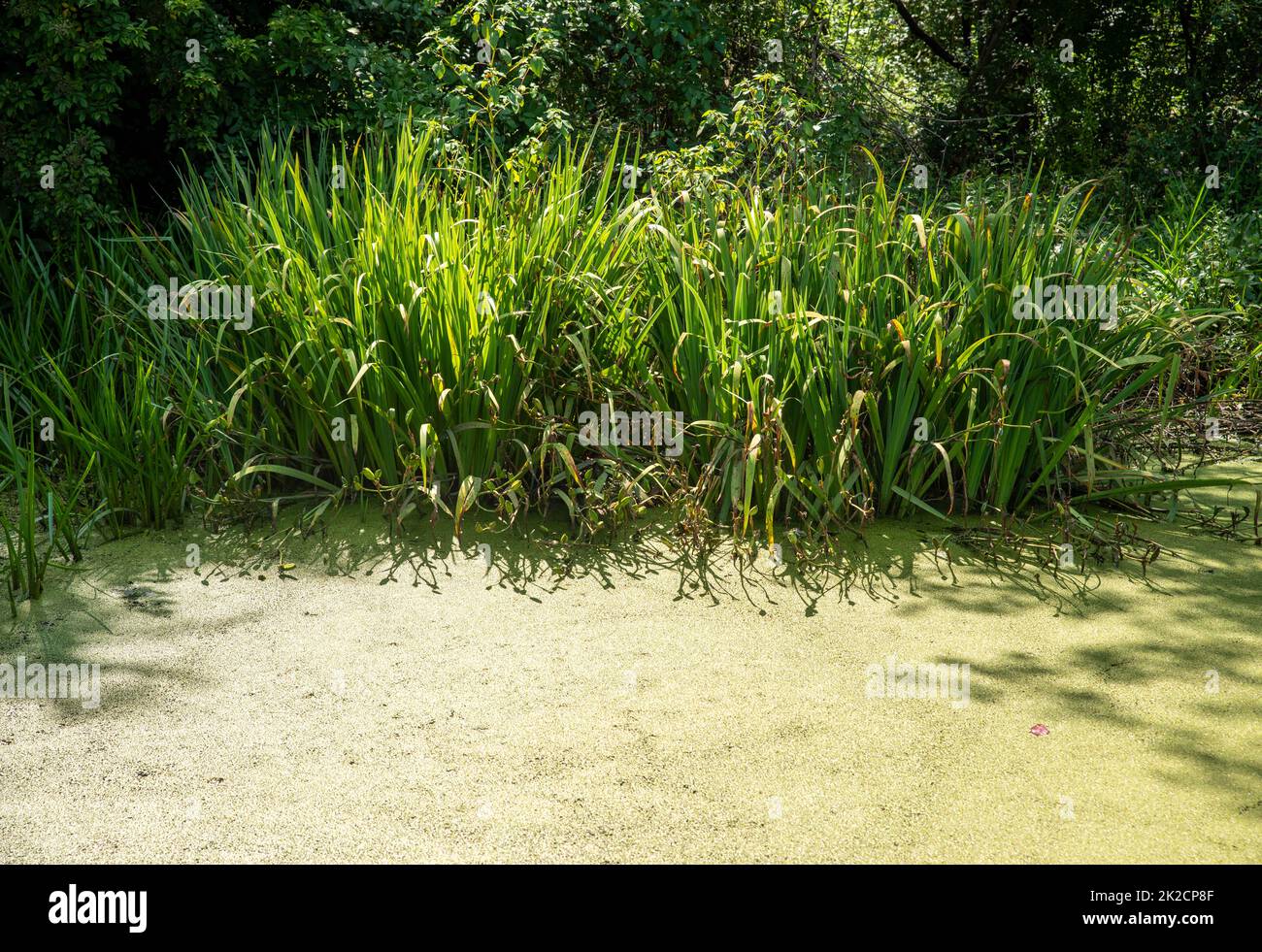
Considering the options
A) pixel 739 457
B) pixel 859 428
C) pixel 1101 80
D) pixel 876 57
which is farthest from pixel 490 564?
pixel 876 57

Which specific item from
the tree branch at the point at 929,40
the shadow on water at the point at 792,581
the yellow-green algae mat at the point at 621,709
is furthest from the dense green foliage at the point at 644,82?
the yellow-green algae mat at the point at 621,709

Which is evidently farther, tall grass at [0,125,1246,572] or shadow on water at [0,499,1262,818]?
tall grass at [0,125,1246,572]

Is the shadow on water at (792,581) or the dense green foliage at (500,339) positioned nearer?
the shadow on water at (792,581)

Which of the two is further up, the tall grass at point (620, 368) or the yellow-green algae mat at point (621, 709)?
the tall grass at point (620, 368)

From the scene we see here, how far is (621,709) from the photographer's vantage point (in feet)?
8.35

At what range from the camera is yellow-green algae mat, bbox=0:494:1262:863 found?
82.1 inches

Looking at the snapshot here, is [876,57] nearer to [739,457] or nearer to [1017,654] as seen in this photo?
[739,457]

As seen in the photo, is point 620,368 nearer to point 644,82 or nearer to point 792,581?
point 792,581

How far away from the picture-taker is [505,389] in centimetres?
359

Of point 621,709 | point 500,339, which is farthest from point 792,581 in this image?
point 500,339

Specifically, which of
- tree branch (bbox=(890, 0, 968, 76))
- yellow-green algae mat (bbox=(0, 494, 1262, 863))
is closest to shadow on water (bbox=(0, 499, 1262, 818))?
yellow-green algae mat (bbox=(0, 494, 1262, 863))

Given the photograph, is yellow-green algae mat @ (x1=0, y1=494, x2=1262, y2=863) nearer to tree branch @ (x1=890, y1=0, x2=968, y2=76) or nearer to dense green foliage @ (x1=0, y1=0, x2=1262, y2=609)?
dense green foliage @ (x1=0, y1=0, x2=1262, y2=609)

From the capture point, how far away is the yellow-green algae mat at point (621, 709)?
2.09 m

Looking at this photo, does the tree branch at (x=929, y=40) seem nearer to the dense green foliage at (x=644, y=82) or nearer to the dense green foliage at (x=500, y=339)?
the dense green foliage at (x=644, y=82)
